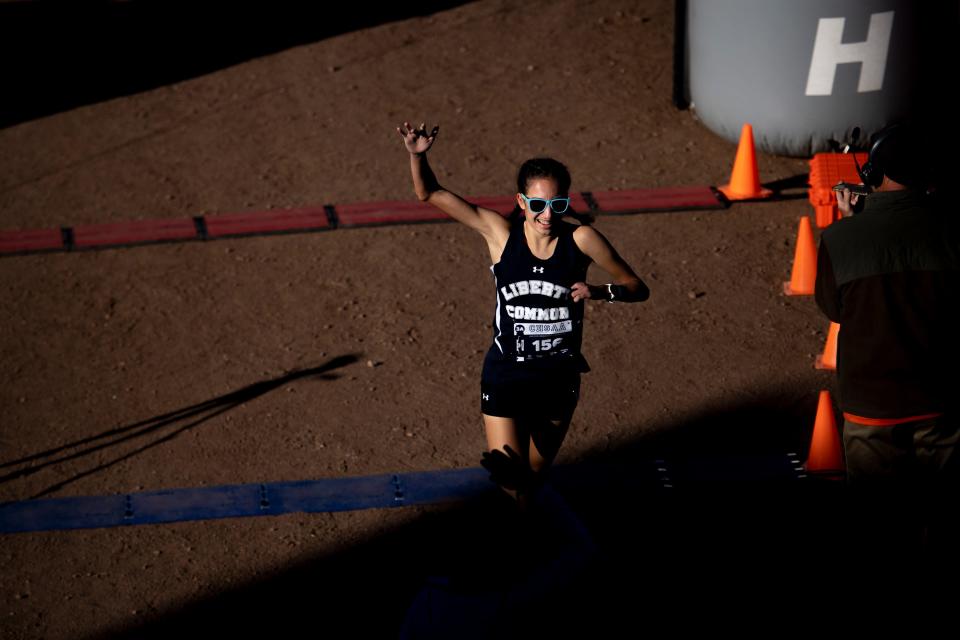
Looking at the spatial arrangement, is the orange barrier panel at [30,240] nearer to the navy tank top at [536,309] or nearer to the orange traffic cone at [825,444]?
the navy tank top at [536,309]

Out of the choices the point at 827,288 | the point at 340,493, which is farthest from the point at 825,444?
the point at 340,493

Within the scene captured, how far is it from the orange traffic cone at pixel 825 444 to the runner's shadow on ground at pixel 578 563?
5.6 inches

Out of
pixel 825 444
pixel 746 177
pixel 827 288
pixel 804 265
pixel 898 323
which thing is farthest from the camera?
pixel 746 177

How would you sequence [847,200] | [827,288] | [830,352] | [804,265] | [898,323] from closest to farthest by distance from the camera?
[898,323] < [827,288] < [847,200] < [830,352] < [804,265]

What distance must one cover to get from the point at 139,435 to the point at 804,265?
4.95 m

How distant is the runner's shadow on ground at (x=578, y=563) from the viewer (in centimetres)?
546

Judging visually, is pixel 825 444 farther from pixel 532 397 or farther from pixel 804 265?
pixel 804 265

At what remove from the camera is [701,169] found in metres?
10.6

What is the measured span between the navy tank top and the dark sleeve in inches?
45.9

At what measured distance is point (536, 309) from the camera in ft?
18.2

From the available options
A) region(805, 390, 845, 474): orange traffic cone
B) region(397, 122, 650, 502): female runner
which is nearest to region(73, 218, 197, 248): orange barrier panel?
region(397, 122, 650, 502): female runner

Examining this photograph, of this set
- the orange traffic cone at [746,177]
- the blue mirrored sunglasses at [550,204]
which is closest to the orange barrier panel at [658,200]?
the orange traffic cone at [746,177]

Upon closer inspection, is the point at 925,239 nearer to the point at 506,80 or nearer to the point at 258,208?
the point at 258,208

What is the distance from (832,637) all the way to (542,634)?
1.40m
